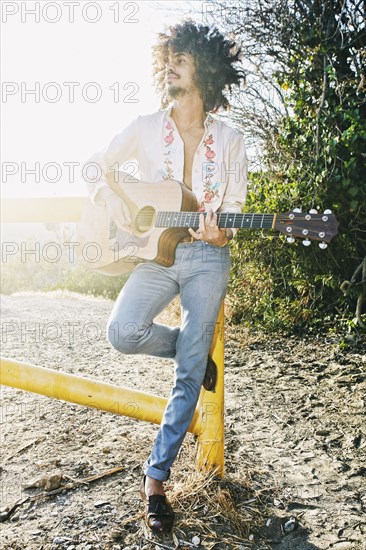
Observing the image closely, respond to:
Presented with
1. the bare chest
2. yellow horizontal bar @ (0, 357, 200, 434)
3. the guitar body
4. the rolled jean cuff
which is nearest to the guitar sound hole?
the guitar body

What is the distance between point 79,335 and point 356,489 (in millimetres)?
3838

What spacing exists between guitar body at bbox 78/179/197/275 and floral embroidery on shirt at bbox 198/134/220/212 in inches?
2.6

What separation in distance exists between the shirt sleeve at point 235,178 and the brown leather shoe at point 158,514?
1.15 meters

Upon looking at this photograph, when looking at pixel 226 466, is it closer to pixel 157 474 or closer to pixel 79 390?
pixel 157 474

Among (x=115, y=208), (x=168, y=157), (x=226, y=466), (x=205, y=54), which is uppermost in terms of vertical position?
(x=205, y=54)

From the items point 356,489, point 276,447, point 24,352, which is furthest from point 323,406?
point 24,352

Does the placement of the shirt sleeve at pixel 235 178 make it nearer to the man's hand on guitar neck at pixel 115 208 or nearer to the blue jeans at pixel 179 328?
the blue jeans at pixel 179 328

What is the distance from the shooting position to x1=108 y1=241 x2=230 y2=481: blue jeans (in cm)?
221

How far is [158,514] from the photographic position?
2146 millimetres

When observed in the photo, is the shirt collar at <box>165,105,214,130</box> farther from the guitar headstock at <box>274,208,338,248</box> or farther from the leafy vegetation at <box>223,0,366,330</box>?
the leafy vegetation at <box>223,0,366,330</box>

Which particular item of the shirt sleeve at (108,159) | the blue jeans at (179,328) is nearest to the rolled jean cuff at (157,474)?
the blue jeans at (179,328)

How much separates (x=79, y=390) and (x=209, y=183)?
1078 millimetres

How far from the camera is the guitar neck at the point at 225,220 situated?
229 cm

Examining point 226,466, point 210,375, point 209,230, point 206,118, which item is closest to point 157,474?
point 210,375
